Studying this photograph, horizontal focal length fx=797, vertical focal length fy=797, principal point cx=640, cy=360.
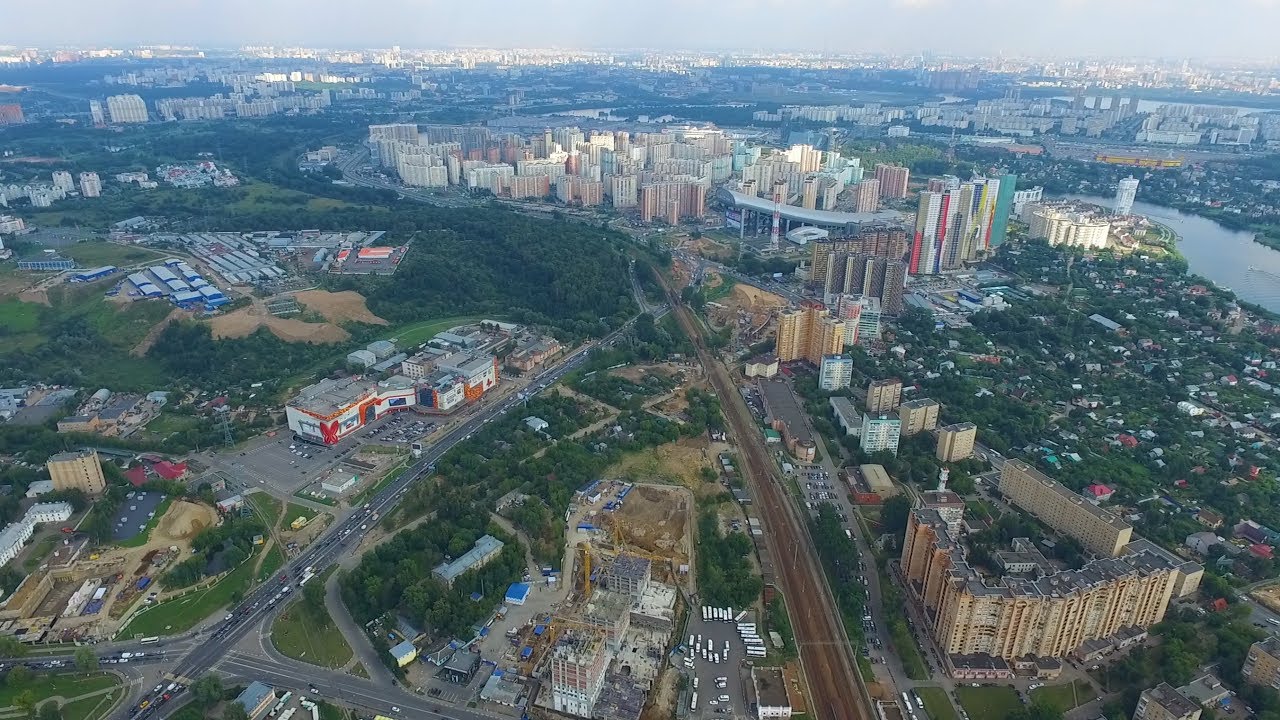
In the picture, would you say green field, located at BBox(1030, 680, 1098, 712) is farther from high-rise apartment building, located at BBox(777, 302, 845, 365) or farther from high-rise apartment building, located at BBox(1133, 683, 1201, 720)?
high-rise apartment building, located at BBox(777, 302, 845, 365)

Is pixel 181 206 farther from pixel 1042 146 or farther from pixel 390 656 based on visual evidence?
pixel 1042 146

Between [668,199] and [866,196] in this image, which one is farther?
[866,196]

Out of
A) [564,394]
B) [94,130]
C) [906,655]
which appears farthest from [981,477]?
[94,130]

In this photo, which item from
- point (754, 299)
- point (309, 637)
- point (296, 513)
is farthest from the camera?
point (754, 299)

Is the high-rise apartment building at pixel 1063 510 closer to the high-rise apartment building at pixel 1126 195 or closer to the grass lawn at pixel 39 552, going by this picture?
the grass lawn at pixel 39 552

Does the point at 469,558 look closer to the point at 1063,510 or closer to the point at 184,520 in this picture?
the point at 184,520

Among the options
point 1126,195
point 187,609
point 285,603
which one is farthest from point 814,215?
point 187,609

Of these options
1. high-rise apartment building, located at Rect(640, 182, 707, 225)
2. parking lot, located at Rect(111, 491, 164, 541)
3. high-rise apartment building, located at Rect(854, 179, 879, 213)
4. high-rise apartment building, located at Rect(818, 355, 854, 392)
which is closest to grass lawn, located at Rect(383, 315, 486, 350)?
parking lot, located at Rect(111, 491, 164, 541)

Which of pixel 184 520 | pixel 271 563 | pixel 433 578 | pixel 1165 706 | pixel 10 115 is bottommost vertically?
pixel 271 563
